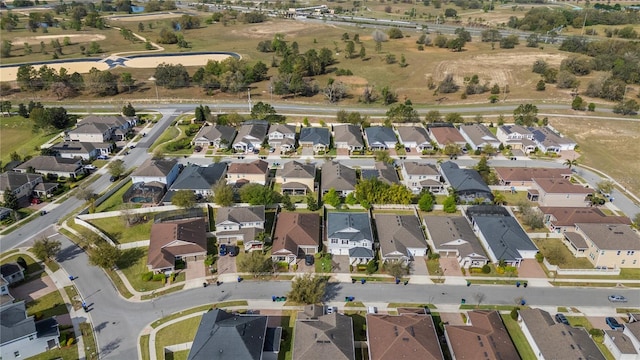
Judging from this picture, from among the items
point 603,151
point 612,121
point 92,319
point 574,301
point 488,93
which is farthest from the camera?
point 488,93

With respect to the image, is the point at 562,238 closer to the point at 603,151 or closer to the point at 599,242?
the point at 599,242

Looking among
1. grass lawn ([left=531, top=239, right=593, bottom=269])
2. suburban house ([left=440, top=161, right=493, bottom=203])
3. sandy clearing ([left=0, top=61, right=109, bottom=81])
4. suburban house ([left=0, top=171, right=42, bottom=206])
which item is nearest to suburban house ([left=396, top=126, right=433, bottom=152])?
suburban house ([left=440, top=161, right=493, bottom=203])

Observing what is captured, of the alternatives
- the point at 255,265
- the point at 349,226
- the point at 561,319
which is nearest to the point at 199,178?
the point at 255,265

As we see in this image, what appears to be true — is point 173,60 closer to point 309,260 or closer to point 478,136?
point 478,136

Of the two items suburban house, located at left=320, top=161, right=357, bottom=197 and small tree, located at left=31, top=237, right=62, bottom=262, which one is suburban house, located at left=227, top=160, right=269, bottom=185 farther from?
small tree, located at left=31, top=237, right=62, bottom=262

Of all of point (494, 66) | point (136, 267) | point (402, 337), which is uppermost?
point (494, 66)

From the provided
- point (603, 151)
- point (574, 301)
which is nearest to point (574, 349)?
point (574, 301)
